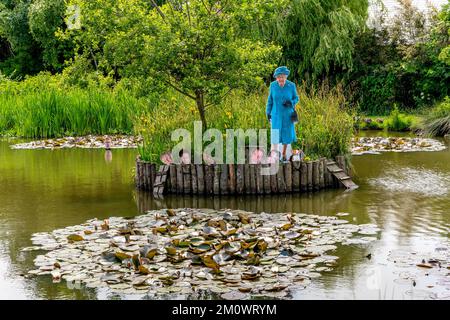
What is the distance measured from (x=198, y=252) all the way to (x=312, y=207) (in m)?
3.04

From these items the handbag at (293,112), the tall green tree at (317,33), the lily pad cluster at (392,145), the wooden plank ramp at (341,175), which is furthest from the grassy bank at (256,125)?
the tall green tree at (317,33)

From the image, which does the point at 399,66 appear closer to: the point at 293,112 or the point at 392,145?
the point at 392,145

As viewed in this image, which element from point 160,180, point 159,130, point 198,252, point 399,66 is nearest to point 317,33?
point 399,66

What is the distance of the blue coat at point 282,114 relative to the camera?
11227 millimetres

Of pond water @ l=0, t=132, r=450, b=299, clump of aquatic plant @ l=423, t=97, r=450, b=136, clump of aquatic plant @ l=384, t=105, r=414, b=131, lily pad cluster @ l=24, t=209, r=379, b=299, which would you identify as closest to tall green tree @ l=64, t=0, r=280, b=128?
pond water @ l=0, t=132, r=450, b=299

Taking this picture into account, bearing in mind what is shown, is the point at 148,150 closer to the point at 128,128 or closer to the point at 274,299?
the point at 274,299

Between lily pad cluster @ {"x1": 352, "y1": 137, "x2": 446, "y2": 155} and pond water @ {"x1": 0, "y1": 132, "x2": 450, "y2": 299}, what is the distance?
0.55 metres

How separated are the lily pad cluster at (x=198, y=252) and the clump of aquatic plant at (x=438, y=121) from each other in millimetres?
10659

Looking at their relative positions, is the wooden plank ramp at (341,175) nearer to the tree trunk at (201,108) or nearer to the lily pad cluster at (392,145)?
the tree trunk at (201,108)

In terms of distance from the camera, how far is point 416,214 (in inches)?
367

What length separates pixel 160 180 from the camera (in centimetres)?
1111
